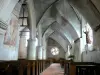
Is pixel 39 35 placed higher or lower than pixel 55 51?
higher

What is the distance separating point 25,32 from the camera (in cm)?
2312

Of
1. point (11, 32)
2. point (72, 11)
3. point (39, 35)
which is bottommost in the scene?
point (11, 32)

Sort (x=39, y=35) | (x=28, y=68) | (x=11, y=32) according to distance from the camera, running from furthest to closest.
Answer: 1. (x=39, y=35)
2. (x=11, y=32)
3. (x=28, y=68)

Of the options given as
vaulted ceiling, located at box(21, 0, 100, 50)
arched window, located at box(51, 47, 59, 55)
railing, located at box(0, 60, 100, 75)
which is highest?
vaulted ceiling, located at box(21, 0, 100, 50)

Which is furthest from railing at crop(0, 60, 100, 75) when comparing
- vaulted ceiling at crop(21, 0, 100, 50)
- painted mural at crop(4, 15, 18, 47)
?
vaulted ceiling at crop(21, 0, 100, 50)

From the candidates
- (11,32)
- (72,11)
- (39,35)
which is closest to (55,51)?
(39,35)

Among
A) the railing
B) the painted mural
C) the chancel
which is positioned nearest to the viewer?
the railing

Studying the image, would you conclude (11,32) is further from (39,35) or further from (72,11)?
(39,35)

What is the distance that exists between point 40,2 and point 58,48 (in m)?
21.1

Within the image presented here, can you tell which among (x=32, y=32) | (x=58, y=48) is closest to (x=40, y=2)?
(x=32, y=32)

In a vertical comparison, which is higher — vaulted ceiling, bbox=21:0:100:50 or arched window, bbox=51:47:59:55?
vaulted ceiling, bbox=21:0:100:50

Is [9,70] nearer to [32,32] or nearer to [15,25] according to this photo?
[15,25]

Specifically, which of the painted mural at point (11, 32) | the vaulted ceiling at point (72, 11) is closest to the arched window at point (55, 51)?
the vaulted ceiling at point (72, 11)

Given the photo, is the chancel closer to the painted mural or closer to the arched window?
the painted mural
